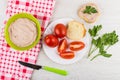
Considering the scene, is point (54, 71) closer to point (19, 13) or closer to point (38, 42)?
point (38, 42)

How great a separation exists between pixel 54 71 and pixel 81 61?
0.12 metres

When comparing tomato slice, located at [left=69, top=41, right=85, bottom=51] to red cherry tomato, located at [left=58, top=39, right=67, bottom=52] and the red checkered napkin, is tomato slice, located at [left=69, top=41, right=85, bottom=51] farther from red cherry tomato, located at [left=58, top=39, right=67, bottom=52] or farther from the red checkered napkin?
the red checkered napkin

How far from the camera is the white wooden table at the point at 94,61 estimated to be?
151 centimetres

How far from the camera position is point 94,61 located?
1516mm

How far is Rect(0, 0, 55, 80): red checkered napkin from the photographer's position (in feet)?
4.92

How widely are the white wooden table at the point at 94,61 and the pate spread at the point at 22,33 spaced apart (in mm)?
89

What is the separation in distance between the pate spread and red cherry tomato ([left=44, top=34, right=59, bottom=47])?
0.05 metres

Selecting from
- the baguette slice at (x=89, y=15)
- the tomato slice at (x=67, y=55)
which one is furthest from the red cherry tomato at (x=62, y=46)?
the baguette slice at (x=89, y=15)

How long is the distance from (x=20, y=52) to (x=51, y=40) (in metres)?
0.14

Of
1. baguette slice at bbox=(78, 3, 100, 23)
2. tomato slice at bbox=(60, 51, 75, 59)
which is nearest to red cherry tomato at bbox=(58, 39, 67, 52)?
tomato slice at bbox=(60, 51, 75, 59)

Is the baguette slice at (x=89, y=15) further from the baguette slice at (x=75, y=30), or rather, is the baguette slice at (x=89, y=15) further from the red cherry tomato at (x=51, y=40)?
the red cherry tomato at (x=51, y=40)

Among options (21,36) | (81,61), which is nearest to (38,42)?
(21,36)

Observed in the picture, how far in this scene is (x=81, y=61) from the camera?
1514mm

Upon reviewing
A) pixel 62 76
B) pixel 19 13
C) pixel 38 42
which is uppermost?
pixel 19 13
